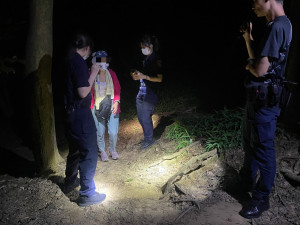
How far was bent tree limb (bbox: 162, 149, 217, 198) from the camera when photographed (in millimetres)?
4065

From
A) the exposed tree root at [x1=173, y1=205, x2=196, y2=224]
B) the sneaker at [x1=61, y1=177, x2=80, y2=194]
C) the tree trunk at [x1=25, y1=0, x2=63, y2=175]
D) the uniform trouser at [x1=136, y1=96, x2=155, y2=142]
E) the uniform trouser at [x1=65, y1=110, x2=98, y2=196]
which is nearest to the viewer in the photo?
the exposed tree root at [x1=173, y1=205, x2=196, y2=224]

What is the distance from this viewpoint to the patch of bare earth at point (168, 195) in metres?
3.16

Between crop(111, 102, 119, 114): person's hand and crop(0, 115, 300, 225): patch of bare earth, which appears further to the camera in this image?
crop(111, 102, 119, 114): person's hand

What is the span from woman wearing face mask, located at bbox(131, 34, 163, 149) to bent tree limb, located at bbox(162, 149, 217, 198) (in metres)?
1.57

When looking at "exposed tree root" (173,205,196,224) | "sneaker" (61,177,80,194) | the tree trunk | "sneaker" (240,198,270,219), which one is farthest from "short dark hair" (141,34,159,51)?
"sneaker" (240,198,270,219)

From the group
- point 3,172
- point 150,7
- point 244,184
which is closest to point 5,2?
point 3,172

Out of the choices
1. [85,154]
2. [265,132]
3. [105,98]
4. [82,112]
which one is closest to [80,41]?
[82,112]

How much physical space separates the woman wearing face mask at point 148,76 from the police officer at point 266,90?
99.6 inches

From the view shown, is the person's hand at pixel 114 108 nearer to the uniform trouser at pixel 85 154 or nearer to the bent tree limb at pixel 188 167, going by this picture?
the uniform trouser at pixel 85 154

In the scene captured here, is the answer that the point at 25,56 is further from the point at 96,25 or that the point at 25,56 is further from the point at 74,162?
the point at 96,25

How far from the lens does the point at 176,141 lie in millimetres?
5715

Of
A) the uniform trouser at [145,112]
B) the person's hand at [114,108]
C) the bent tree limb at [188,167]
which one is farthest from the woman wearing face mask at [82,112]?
the uniform trouser at [145,112]

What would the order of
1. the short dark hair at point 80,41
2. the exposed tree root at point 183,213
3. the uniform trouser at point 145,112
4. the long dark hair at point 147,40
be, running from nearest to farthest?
the exposed tree root at point 183,213
the short dark hair at point 80,41
the long dark hair at point 147,40
the uniform trouser at point 145,112

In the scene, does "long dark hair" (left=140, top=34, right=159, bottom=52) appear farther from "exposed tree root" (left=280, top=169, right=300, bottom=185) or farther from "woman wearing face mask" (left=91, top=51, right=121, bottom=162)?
"exposed tree root" (left=280, top=169, right=300, bottom=185)
